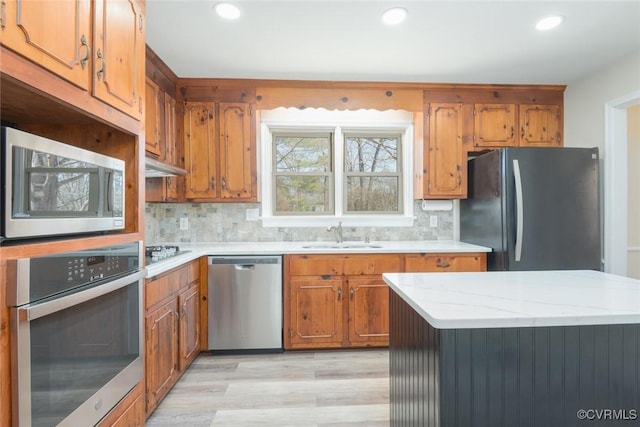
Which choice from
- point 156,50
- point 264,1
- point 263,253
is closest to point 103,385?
point 263,253

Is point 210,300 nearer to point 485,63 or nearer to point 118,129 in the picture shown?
point 118,129

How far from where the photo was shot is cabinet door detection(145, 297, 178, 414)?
6.15ft

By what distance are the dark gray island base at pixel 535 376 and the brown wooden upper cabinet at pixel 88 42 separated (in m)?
1.46

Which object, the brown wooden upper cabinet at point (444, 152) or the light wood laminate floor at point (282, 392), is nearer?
the light wood laminate floor at point (282, 392)

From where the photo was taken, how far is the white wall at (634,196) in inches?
123

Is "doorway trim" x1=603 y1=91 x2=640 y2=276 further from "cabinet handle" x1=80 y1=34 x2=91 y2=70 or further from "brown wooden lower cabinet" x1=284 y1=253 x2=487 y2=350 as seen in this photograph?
"cabinet handle" x1=80 y1=34 x2=91 y2=70

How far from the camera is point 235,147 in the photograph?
312 centimetres

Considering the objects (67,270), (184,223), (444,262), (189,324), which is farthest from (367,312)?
(67,270)

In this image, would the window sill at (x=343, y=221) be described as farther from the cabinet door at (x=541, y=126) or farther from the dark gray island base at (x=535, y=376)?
the dark gray island base at (x=535, y=376)

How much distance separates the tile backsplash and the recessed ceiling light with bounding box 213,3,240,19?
1744mm

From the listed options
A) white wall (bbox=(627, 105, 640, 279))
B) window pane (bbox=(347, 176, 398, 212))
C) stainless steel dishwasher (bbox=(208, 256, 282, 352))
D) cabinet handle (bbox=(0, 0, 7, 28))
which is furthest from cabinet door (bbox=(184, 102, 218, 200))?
white wall (bbox=(627, 105, 640, 279))

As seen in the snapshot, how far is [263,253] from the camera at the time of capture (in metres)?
2.79

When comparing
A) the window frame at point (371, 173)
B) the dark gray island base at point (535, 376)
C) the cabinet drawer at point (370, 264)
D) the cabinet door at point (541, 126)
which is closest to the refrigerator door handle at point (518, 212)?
the cabinet door at point (541, 126)

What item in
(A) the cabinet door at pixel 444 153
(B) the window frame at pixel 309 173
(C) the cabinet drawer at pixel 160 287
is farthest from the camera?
(B) the window frame at pixel 309 173
